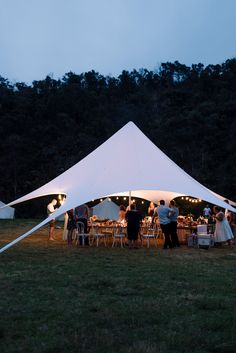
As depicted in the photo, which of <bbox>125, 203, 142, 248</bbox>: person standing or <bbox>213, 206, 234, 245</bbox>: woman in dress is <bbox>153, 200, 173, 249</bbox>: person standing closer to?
<bbox>125, 203, 142, 248</bbox>: person standing

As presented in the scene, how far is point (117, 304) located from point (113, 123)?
108ft

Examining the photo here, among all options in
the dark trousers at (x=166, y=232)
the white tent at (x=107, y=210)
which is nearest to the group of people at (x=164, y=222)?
the dark trousers at (x=166, y=232)

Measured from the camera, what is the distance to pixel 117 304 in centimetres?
498

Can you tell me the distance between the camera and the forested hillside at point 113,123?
106ft

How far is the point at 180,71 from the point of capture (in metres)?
49.1

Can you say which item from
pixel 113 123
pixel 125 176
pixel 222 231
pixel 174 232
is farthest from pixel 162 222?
pixel 113 123

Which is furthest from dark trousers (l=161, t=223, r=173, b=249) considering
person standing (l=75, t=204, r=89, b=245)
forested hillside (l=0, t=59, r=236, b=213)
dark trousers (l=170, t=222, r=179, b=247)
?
Answer: forested hillside (l=0, t=59, r=236, b=213)

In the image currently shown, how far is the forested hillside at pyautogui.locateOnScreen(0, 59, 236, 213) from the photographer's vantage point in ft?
106

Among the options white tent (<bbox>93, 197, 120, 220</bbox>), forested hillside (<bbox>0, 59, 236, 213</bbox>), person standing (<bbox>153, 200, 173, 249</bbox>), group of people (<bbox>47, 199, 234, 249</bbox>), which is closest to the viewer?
person standing (<bbox>153, 200, 173, 249</bbox>)

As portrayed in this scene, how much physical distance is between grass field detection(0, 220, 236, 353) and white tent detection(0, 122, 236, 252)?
5.33 feet

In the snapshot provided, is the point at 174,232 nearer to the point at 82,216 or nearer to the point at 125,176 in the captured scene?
the point at 125,176

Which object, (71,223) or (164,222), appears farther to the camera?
(71,223)

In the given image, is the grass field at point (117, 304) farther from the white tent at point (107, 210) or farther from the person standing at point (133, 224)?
the white tent at point (107, 210)

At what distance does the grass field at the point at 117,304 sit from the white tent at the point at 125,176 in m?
1.62
